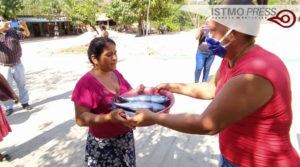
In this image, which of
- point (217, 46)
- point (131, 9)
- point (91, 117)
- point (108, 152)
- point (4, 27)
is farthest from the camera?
point (131, 9)

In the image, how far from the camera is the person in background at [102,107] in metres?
1.71

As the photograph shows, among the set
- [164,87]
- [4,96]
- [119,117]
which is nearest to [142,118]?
[119,117]

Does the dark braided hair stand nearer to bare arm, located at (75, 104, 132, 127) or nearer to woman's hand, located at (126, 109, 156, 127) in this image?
bare arm, located at (75, 104, 132, 127)

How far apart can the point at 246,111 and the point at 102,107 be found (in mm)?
1175

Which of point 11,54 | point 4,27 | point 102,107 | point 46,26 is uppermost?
point 46,26

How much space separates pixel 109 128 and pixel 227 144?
1001 mm

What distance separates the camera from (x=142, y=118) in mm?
1424

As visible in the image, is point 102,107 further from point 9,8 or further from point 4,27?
point 9,8

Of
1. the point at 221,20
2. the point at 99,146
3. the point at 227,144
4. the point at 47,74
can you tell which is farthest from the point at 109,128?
the point at 47,74

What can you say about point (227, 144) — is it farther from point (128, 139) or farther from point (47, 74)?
point (47, 74)

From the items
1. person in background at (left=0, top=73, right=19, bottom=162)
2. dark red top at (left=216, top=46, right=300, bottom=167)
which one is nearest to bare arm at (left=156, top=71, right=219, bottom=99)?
dark red top at (left=216, top=46, right=300, bottom=167)

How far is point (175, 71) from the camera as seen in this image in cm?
861

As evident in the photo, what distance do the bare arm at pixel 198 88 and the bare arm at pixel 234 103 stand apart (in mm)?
736

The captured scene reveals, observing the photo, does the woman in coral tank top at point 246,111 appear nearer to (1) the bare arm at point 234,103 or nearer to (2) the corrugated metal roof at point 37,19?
(1) the bare arm at point 234,103
